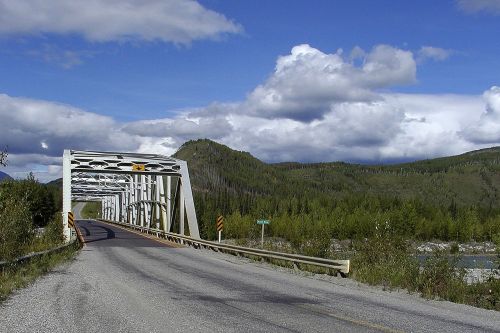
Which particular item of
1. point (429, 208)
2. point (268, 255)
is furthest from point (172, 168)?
point (429, 208)

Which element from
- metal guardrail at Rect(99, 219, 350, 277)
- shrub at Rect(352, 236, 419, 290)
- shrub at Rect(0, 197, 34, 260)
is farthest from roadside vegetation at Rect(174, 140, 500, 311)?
shrub at Rect(0, 197, 34, 260)

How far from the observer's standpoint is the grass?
1160 cm

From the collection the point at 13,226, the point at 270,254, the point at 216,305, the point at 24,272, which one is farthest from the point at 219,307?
the point at 270,254

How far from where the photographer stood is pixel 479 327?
28.7 ft

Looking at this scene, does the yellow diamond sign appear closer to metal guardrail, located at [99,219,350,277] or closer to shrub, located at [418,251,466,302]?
metal guardrail, located at [99,219,350,277]

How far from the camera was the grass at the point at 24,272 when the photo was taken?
11603 mm

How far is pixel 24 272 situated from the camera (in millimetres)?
14422

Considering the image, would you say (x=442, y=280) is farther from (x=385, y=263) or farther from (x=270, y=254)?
(x=270, y=254)

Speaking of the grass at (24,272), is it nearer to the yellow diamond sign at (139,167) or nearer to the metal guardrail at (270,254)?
the metal guardrail at (270,254)

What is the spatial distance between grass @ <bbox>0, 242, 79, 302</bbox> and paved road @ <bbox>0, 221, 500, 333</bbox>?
30 cm

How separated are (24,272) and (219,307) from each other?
276 inches

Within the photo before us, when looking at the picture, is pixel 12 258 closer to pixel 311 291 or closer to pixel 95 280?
pixel 95 280

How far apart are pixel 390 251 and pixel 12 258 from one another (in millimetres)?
11462

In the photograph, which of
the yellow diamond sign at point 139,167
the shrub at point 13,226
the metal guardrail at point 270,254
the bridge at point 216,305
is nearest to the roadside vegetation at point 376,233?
the metal guardrail at point 270,254
